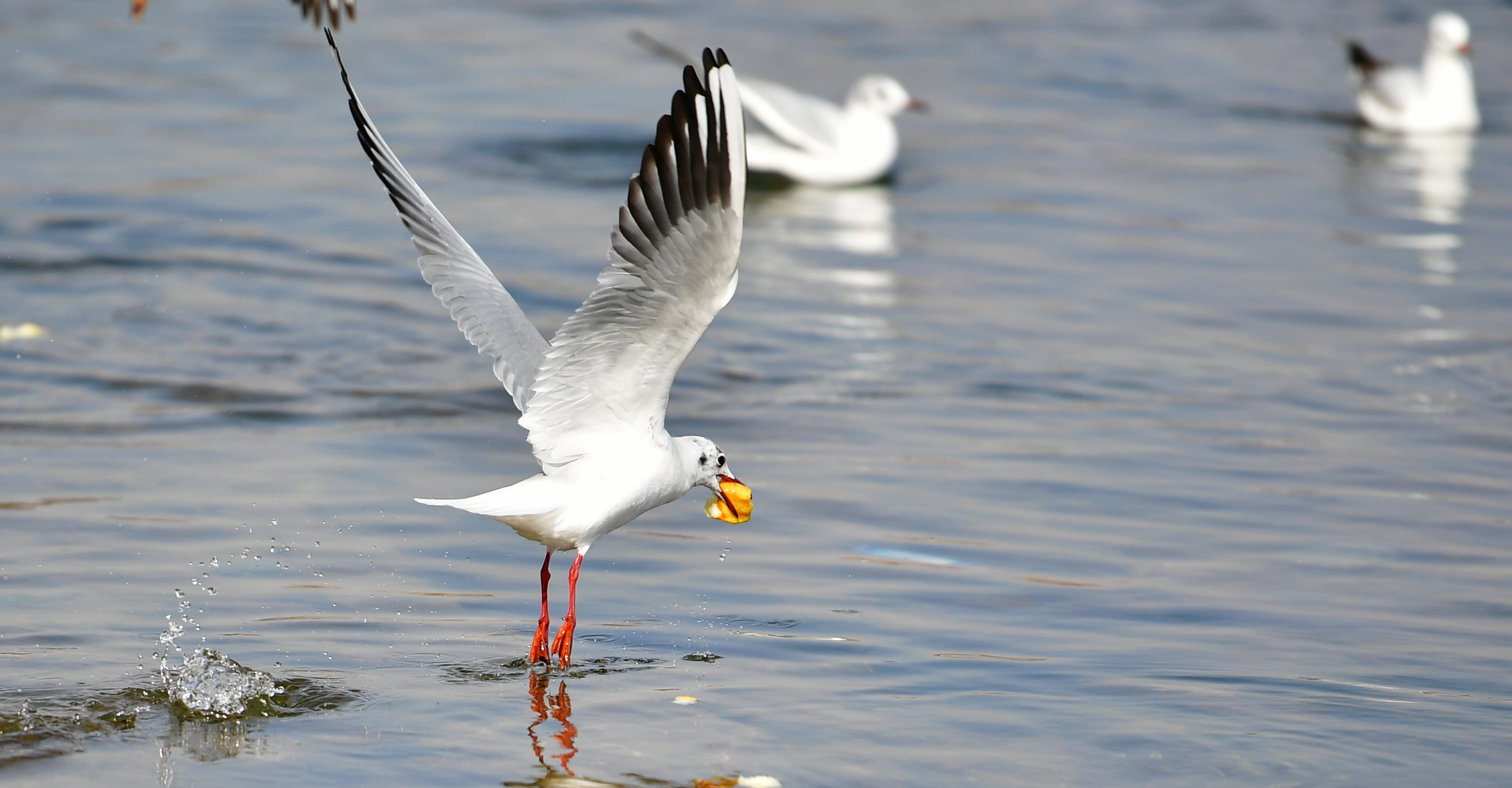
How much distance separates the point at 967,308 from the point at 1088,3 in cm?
1346

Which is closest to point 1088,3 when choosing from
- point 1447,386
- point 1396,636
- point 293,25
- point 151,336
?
point 293,25

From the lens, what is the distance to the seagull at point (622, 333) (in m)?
4.87

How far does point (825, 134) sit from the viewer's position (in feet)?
44.6

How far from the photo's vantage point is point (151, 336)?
361 inches

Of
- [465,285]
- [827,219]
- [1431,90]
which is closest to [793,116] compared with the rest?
[827,219]

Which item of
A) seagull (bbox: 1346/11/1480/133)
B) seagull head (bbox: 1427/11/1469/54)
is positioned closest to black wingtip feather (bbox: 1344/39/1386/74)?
seagull (bbox: 1346/11/1480/133)

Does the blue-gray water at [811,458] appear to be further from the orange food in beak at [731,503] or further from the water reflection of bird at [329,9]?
the water reflection of bird at [329,9]

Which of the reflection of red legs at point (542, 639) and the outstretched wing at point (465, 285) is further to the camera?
the outstretched wing at point (465, 285)

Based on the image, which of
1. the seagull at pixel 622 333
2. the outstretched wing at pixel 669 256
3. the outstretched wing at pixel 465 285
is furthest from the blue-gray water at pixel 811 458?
the outstretched wing at pixel 669 256

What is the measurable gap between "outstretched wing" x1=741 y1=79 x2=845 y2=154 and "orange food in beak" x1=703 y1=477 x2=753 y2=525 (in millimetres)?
7489

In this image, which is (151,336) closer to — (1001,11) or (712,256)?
(712,256)

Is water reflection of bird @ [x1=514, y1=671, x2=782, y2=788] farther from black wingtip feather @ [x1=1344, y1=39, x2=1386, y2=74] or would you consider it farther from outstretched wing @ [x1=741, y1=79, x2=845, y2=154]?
black wingtip feather @ [x1=1344, y1=39, x2=1386, y2=74]

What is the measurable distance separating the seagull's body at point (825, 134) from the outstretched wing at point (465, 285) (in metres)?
7.30

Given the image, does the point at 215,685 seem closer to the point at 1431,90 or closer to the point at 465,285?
the point at 465,285
